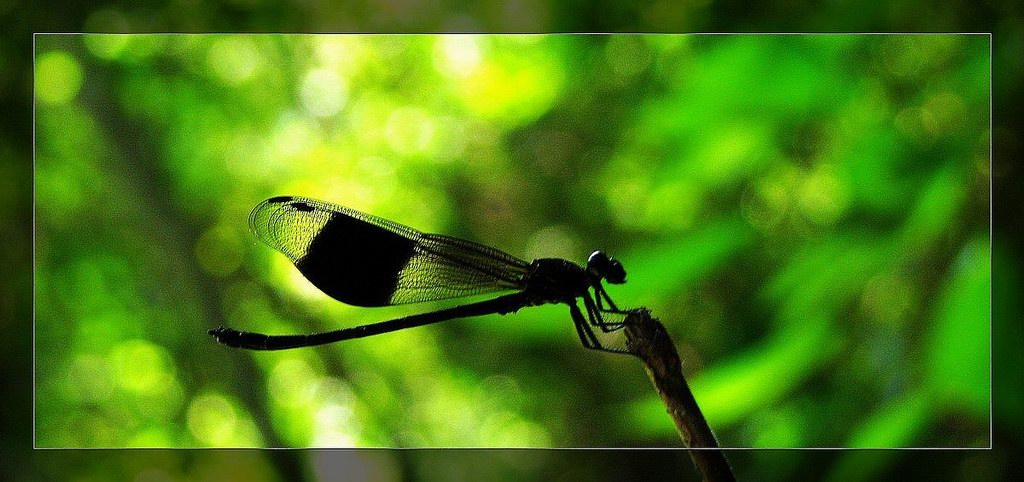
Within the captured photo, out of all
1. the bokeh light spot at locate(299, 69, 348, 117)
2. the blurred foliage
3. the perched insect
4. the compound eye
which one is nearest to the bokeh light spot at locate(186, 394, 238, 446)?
the blurred foliage

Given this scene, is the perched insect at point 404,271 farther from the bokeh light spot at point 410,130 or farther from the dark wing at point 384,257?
the bokeh light spot at point 410,130

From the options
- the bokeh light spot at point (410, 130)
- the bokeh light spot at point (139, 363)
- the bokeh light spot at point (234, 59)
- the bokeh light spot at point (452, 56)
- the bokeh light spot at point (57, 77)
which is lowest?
the bokeh light spot at point (139, 363)

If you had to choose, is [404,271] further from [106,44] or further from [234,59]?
[106,44]

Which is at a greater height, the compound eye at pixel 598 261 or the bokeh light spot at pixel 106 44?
the bokeh light spot at pixel 106 44

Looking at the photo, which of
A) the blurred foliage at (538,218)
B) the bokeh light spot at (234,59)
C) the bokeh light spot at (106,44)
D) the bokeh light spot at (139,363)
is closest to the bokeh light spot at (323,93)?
the blurred foliage at (538,218)

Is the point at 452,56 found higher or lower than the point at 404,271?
Answer: higher

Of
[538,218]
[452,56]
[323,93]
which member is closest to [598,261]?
[538,218]
